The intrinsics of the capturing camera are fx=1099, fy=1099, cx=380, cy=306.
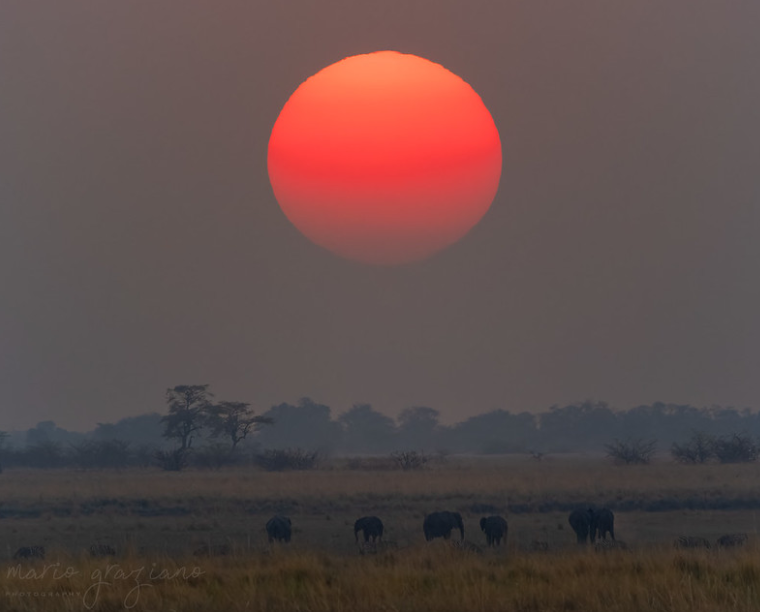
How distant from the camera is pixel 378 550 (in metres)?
25.5

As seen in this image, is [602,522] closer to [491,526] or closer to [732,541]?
[491,526]

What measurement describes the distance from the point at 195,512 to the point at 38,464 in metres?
73.4

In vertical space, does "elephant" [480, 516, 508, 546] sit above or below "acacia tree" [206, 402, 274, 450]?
below

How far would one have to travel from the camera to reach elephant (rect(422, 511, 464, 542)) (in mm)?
27047

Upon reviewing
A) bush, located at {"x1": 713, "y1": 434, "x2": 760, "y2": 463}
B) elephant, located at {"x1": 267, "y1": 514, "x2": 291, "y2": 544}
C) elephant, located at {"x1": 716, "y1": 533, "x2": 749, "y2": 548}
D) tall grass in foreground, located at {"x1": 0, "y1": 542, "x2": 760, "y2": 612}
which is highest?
bush, located at {"x1": 713, "y1": 434, "x2": 760, "y2": 463}

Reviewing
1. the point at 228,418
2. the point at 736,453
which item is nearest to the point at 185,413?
the point at 228,418

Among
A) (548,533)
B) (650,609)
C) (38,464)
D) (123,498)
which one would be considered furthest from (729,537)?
(38,464)

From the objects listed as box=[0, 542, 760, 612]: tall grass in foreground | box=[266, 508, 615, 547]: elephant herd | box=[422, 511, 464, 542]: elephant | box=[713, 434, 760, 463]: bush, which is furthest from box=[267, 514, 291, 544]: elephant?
box=[713, 434, 760, 463]: bush

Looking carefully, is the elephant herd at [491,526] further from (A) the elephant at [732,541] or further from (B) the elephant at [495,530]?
(A) the elephant at [732,541]

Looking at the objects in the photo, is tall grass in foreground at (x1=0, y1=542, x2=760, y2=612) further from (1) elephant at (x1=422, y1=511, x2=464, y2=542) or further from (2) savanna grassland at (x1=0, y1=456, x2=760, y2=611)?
(1) elephant at (x1=422, y1=511, x2=464, y2=542)

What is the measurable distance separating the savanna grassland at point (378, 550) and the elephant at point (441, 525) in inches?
18.7

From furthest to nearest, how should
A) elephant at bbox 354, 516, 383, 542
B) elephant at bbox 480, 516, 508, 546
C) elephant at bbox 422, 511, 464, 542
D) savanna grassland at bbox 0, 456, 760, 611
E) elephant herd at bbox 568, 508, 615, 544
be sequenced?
elephant at bbox 354, 516, 383, 542 → elephant at bbox 422, 511, 464, 542 → elephant herd at bbox 568, 508, 615, 544 → elephant at bbox 480, 516, 508, 546 → savanna grassland at bbox 0, 456, 760, 611

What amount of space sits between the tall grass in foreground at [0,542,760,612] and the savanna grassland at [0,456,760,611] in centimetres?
5

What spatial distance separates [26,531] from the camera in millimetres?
34219
